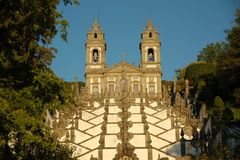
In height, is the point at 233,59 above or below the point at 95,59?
below

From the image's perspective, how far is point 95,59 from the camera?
192ft

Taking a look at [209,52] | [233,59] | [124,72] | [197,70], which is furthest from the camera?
[209,52]

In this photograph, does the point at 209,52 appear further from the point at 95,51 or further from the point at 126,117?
the point at 126,117

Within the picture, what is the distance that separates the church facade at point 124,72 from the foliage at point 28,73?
4226 centimetres

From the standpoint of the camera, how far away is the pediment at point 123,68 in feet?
186

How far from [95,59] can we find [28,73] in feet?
153

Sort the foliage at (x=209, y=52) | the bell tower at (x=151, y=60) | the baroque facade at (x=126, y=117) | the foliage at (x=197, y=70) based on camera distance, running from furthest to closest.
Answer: the foliage at (x=209, y=52) < the bell tower at (x=151, y=60) < the foliage at (x=197, y=70) < the baroque facade at (x=126, y=117)

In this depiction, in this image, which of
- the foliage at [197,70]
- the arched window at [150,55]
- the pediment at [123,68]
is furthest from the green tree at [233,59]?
the arched window at [150,55]

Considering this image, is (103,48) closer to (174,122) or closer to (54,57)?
(174,122)

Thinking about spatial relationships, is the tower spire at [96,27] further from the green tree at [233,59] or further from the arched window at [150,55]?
the green tree at [233,59]

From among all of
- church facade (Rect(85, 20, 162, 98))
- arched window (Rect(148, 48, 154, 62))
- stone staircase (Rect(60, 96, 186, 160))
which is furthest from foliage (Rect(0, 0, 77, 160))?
arched window (Rect(148, 48, 154, 62))

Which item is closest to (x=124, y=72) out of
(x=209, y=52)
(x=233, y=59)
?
(x=209, y=52)

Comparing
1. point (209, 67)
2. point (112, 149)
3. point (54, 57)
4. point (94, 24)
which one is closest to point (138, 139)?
point (112, 149)

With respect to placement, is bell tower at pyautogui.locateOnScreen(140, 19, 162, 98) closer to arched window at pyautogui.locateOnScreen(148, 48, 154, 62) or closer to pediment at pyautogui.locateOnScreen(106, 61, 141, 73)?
arched window at pyautogui.locateOnScreen(148, 48, 154, 62)
